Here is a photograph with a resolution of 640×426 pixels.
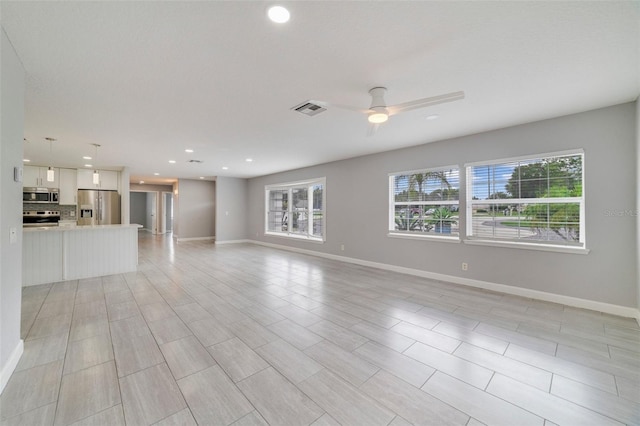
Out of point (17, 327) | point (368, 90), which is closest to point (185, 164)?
point (17, 327)

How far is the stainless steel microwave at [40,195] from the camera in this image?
6328 mm

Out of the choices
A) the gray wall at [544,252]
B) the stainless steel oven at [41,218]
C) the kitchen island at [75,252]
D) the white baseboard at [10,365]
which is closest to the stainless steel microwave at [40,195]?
the stainless steel oven at [41,218]

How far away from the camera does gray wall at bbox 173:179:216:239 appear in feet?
32.0

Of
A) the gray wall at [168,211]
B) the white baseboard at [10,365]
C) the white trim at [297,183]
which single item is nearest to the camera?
the white baseboard at [10,365]

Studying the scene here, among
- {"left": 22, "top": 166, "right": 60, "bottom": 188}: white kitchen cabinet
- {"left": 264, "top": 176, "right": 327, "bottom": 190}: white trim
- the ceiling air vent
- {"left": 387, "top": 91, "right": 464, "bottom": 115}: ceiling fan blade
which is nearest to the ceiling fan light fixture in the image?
{"left": 387, "top": 91, "right": 464, "bottom": 115}: ceiling fan blade

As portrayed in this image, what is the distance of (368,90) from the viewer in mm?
2613

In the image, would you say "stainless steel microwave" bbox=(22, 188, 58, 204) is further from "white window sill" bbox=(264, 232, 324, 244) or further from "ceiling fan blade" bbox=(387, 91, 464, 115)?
"ceiling fan blade" bbox=(387, 91, 464, 115)

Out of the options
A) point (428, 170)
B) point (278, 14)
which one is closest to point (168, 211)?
point (428, 170)

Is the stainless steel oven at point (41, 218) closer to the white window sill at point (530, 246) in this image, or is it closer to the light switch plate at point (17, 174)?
the light switch plate at point (17, 174)

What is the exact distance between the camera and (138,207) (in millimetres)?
13836

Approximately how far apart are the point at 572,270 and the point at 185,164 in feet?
26.5

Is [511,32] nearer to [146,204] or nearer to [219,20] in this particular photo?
[219,20]

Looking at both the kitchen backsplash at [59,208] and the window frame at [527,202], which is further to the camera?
the kitchen backsplash at [59,208]

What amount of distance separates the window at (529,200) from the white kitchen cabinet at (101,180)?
9.31m
